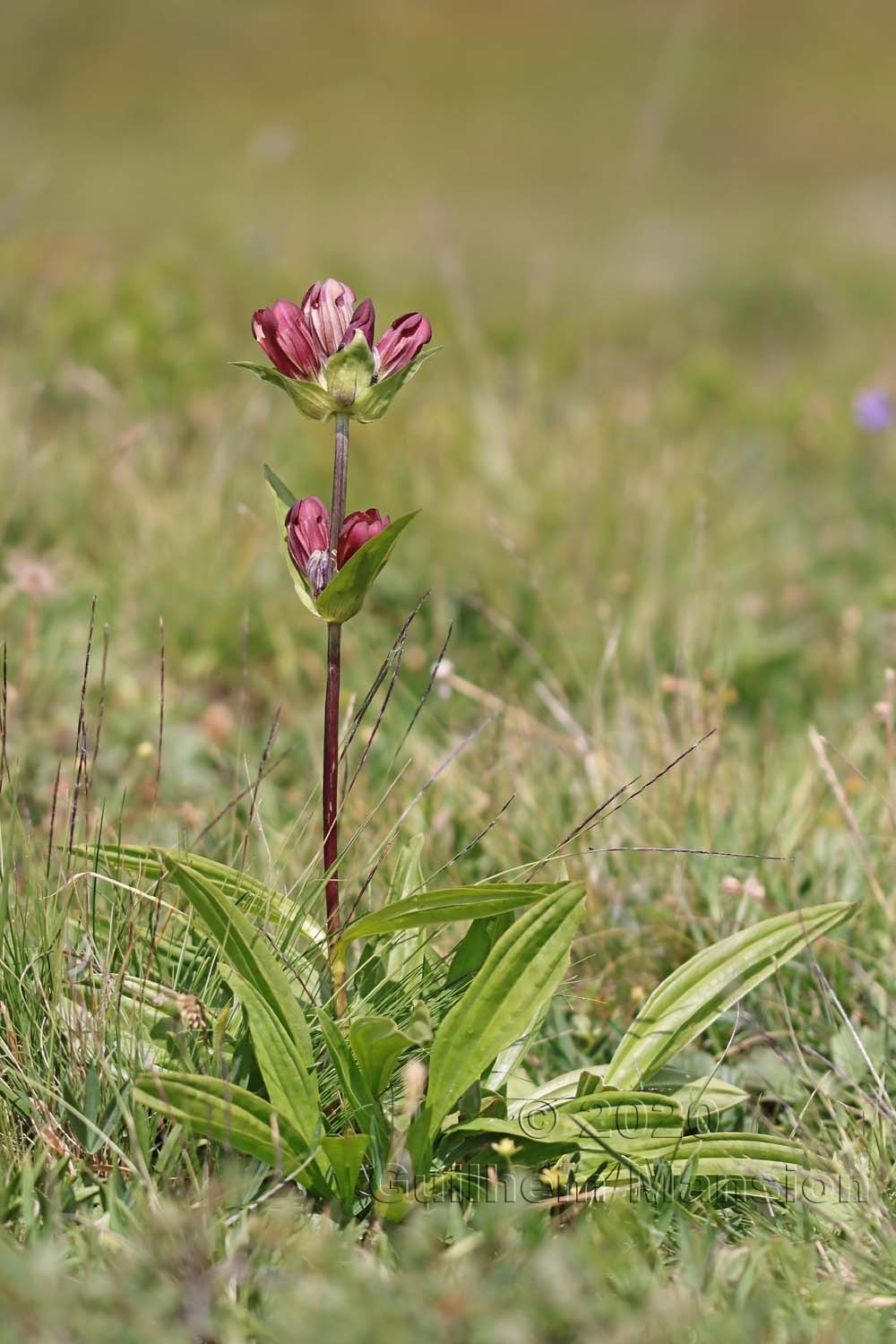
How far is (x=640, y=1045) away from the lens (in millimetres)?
1572

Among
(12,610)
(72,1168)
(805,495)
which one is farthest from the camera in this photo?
(805,495)

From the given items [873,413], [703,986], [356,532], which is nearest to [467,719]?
[703,986]

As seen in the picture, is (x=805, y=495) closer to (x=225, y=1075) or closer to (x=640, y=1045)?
(x=640, y=1045)

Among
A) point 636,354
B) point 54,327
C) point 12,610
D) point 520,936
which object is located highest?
point 636,354

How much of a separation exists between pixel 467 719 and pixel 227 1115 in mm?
1608

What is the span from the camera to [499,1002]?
56.6 inches

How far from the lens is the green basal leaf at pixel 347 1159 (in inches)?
52.6

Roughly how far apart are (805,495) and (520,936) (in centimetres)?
356

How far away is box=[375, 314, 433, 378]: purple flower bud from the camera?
143cm

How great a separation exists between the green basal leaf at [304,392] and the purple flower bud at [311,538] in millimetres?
102

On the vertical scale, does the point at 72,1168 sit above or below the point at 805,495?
below

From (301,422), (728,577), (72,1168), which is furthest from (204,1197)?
(301,422)

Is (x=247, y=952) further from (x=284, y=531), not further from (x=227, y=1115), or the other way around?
(x=284, y=531)

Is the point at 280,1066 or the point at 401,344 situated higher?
the point at 401,344
